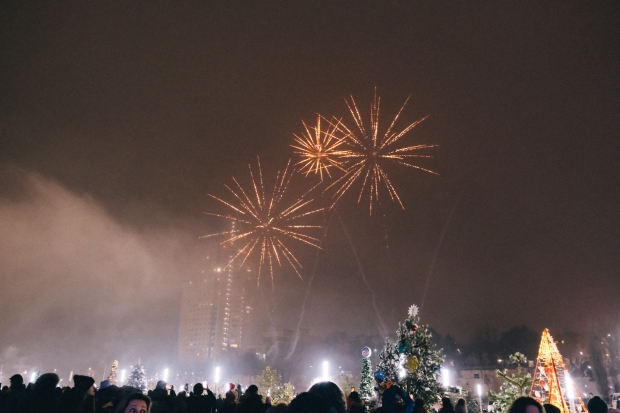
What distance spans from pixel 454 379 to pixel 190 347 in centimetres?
8826

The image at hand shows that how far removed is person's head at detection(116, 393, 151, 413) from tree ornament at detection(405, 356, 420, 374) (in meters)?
20.2

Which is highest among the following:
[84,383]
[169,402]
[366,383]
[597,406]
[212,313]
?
[212,313]

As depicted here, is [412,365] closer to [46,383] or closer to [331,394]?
[46,383]

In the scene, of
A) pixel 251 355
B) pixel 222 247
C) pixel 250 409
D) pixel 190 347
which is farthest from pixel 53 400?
pixel 222 247

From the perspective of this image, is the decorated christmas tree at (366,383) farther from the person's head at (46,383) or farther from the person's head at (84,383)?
the person's head at (46,383)

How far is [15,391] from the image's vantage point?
873cm

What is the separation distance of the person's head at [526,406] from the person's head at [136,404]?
467 cm

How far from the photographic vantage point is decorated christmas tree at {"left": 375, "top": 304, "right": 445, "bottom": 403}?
22.7 meters

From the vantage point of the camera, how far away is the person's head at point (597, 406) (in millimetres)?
7242

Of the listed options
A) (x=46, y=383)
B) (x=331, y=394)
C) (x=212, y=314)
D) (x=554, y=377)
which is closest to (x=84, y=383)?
(x=46, y=383)

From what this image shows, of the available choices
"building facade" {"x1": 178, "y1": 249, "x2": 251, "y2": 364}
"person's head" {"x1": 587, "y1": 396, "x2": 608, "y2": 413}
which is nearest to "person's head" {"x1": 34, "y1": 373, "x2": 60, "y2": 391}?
"person's head" {"x1": 587, "y1": 396, "x2": 608, "y2": 413}

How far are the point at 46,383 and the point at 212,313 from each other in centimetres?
13820

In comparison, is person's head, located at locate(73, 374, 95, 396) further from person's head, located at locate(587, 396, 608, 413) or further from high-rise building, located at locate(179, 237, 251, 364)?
high-rise building, located at locate(179, 237, 251, 364)

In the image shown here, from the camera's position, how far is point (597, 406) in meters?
7.32
